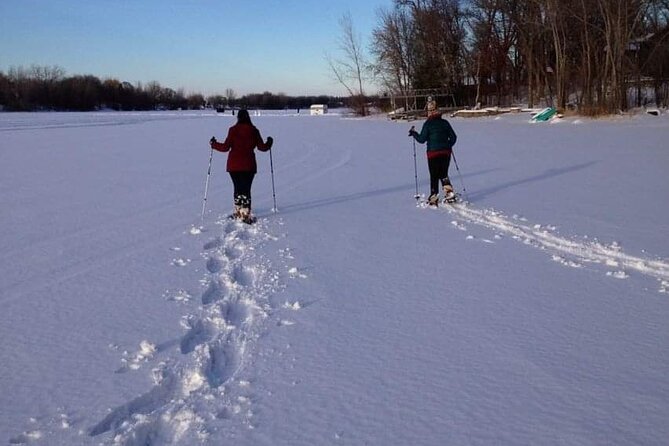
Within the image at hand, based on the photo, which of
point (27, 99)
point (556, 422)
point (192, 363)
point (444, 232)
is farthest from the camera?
point (27, 99)

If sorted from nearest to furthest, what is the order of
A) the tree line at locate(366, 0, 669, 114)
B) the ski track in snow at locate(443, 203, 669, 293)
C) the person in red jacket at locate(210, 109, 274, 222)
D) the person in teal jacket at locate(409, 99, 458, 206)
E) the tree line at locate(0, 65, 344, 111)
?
1. the ski track in snow at locate(443, 203, 669, 293)
2. the person in red jacket at locate(210, 109, 274, 222)
3. the person in teal jacket at locate(409, 99, 458, 206)
4. the tree line at locate(366, 0, 669, 114)
5. the tree line at locate(0, 65, 344, 111)

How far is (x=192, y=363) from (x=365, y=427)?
4.74 feet

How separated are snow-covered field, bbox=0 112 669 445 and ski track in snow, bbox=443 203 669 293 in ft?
0.13

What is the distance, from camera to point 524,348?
166 inches

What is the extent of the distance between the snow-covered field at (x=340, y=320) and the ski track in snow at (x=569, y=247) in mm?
41

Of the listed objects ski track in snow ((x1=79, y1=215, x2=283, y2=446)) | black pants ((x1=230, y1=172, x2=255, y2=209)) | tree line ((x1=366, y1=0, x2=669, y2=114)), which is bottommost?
ski track in snow ((x1=79, y1=215, x2=283, y2=446))

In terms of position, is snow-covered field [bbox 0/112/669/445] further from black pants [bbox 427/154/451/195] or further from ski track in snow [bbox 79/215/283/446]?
black pants [bbox 427/154/451/195]

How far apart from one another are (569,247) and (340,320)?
364 cm

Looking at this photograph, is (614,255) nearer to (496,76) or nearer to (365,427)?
(365,427)

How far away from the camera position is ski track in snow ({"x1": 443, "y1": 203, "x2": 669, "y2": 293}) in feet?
20.1

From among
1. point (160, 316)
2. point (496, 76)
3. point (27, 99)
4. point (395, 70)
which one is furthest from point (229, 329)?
point (27, 99)

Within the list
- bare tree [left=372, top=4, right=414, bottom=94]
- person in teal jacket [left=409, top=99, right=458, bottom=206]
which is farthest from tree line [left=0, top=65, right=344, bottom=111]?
person in teal jacket [left=409, top=99, right=458, bottom=206]

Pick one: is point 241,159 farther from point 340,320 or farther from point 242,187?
point 340,320

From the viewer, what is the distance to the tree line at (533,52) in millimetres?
30484
